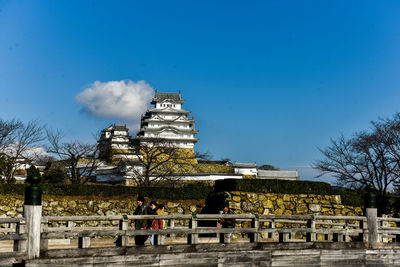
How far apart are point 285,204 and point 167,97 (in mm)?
66555

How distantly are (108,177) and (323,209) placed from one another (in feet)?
127

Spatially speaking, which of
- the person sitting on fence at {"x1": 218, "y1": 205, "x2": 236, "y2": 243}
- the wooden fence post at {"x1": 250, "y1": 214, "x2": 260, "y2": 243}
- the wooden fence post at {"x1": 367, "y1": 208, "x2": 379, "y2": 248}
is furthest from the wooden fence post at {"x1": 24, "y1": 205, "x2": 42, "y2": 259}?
the wooden fence post at {"x1": 367, "y1": 208, "x2": 379, "y2": 248}

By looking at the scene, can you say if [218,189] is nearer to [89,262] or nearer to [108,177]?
[89,262]

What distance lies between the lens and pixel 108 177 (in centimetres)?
5934

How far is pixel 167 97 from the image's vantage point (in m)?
89.8

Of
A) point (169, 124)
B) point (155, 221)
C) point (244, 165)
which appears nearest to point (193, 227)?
point (155, 221)

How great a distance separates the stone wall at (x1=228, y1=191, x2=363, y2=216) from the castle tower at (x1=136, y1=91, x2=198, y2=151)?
55386 millimetres

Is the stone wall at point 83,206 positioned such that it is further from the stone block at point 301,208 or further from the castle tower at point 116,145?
the castle tower at point 116,145

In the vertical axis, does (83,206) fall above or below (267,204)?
below

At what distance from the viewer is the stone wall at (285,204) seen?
24.5 metres

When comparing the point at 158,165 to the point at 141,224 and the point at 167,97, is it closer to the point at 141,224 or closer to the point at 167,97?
the point at 141,224

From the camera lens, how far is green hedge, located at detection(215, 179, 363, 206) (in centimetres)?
2473

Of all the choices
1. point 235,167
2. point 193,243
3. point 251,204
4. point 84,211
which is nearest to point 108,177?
point 235,167

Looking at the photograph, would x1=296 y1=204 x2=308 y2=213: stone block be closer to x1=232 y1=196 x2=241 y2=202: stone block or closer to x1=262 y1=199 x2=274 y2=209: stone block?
x1=262 y1=199 x2=274 y2=209: stone block
